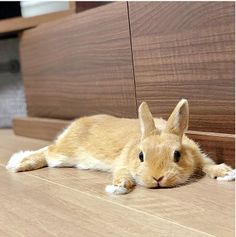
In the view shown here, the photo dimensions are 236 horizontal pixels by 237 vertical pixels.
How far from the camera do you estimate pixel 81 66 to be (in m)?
1.61

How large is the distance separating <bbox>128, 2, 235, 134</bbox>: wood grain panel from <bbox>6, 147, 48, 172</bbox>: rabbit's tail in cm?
32

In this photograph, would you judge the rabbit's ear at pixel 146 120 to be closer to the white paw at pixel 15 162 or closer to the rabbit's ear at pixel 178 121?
the rabbit's ear at pixel 178 121

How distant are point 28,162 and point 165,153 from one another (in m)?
0.44

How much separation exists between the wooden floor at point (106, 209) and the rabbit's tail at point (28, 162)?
0.10m

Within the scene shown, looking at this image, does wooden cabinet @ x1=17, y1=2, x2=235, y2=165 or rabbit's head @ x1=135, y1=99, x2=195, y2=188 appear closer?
rabbit's head @ x1=135, y1=99, x2=195, y2=188

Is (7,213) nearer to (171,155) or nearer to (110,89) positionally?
(171,155)

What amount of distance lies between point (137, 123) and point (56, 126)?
1.97 ft

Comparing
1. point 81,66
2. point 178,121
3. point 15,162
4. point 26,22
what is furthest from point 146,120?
point 26,22

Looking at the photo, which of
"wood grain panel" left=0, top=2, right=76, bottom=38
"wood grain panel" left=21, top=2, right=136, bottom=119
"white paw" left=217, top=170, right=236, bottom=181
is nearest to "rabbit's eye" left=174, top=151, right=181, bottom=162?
"white paw" left=217, top=170, right=236, bottom=181

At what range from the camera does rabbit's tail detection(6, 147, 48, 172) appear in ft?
4.13

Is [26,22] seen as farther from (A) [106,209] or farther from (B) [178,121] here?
(A) [106,209]

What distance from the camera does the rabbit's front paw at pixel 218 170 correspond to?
1.04 meters

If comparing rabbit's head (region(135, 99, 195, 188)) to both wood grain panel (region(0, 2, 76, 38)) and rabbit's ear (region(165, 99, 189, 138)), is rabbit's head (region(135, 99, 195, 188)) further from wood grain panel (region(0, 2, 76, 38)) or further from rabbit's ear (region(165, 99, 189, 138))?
wood grain panel (region(0, 2, 76, 38))

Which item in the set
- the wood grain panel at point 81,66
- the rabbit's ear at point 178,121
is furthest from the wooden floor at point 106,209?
the wood grain panel at point 81,66
